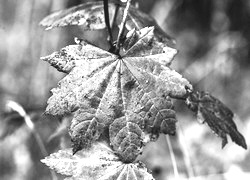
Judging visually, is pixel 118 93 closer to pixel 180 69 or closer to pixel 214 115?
pixel 214 115

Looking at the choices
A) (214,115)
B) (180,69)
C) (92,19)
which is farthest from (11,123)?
(180,69)

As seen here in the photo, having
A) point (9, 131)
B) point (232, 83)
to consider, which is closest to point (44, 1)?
point (232, 83)

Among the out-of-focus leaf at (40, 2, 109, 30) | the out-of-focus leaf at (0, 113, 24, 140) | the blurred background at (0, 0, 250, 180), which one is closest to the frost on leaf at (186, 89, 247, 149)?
the out-of-focus leaf at (40, 2, 109, 30)

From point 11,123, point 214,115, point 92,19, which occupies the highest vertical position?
point 92,19

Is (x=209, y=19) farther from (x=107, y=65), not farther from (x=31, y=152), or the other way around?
(x=107, y=65)

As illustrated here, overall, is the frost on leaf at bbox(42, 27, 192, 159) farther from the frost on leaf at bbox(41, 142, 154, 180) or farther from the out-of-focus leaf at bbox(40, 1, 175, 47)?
the out-of-focus leaf at bbox(40, 1, 175, 47)
